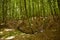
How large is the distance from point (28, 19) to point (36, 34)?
81cm

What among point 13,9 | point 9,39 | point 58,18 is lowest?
point 9,39

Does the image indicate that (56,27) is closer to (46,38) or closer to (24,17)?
(46,38)

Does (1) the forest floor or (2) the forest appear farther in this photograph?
(2) the forest

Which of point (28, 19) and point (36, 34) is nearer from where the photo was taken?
point (36, 34)

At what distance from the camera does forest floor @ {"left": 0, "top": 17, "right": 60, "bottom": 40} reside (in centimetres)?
312

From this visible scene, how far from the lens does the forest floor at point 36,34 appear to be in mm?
3121

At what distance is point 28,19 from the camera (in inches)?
159

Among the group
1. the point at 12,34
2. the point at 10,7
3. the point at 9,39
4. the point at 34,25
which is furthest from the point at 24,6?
the point at 9,39

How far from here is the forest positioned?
3.41 m

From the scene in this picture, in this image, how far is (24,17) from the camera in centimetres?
418

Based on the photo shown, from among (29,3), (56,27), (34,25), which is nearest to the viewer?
(56,27)

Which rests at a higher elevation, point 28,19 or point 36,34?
point 28,19

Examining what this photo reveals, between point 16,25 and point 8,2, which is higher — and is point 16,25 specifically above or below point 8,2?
below

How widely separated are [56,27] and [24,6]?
1.22 m
